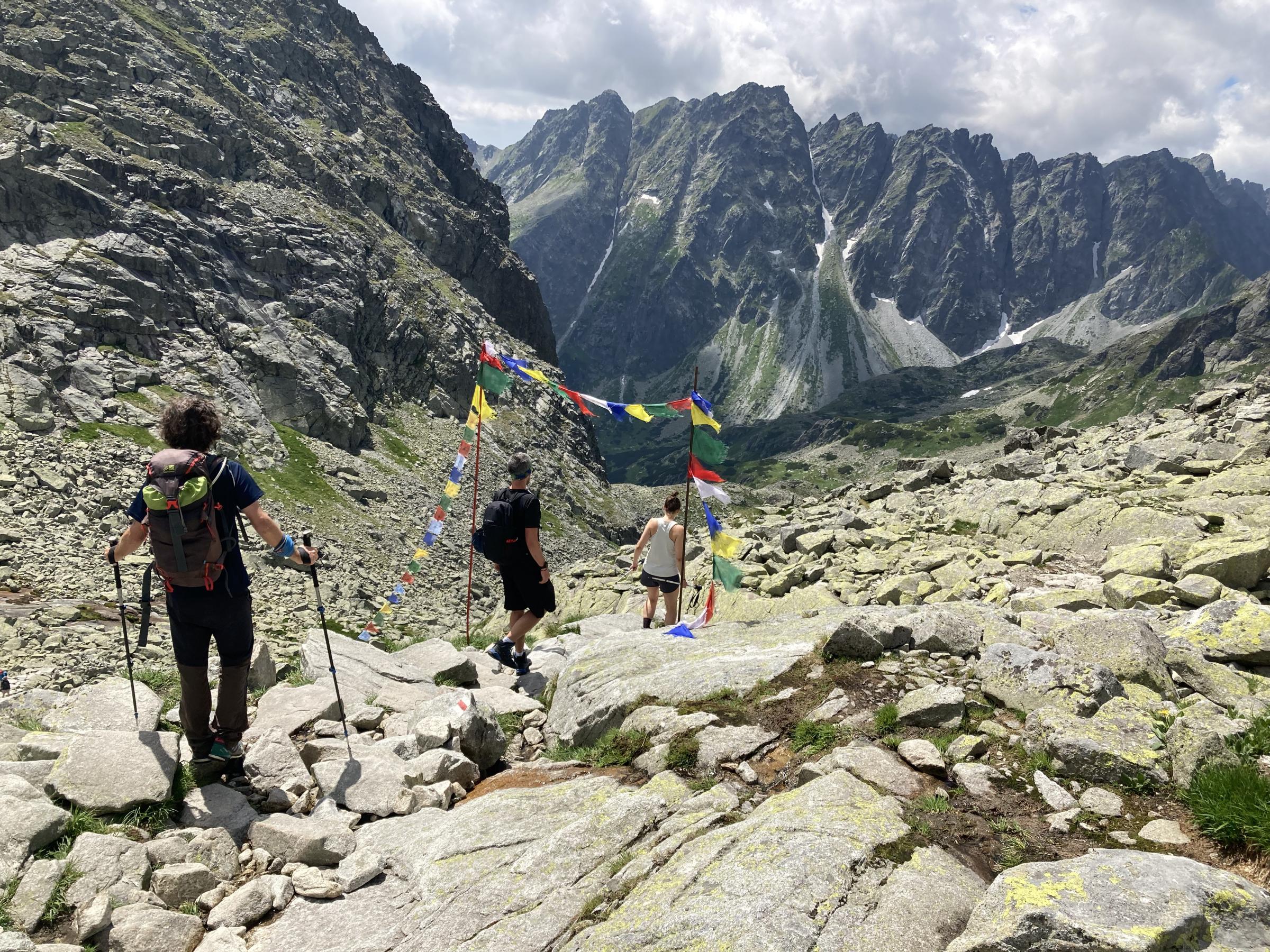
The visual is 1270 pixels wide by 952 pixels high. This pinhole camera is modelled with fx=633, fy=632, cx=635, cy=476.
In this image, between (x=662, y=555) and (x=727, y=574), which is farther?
(x=727, y=574)

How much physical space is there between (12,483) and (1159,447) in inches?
2314

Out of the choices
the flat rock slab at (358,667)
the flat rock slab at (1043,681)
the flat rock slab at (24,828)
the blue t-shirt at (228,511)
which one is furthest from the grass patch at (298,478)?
the flat rock slab at (1043,681)

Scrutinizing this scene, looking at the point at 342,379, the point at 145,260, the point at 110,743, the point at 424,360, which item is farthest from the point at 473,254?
the point at 110,743

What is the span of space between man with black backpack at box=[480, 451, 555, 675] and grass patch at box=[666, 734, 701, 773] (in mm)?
4648

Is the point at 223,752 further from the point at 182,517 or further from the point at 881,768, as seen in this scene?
the point at 881,768

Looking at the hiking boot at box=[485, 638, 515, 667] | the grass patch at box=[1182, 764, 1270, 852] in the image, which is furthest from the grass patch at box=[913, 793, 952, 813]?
the hiking boot at box=[485, 638, 515, 667]

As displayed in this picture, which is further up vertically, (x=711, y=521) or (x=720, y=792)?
(x=711, y=521)

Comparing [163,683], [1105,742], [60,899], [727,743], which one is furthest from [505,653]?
[1105,742]

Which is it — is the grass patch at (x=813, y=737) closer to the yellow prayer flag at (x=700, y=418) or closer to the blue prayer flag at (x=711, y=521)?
the blue prayer flag at (x=711, y=521)

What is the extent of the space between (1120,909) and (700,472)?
40.7 feet

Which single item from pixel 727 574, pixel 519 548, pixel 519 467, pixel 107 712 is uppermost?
pixel 519 467

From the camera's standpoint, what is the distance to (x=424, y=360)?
100 m

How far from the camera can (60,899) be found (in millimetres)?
5258

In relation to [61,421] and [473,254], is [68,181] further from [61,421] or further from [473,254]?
[473,254]
